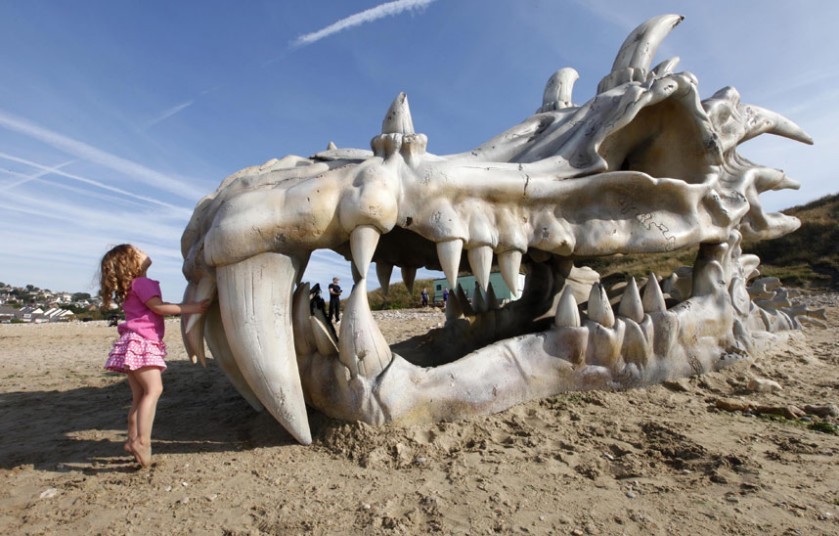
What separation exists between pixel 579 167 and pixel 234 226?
1.83m

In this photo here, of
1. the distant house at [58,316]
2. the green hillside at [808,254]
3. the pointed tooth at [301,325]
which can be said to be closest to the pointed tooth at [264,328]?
the pointed tooth at [301,325]

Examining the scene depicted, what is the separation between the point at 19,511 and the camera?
1.93m

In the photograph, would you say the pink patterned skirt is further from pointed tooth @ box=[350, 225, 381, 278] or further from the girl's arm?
pointed tooth @ box=[350, 225, 381, 278]

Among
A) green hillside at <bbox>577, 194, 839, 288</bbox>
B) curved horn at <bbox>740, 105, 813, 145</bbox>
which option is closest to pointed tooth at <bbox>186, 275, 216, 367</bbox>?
curved horn at <bbox>740, 105, 813, 145</bbox>

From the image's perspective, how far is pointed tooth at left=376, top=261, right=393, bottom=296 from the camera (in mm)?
3377

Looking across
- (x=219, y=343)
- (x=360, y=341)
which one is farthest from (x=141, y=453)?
(x=360, y=341)

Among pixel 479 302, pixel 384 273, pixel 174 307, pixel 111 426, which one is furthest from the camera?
pixel 479 302

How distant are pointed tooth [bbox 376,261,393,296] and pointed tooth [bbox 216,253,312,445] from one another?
1182 mm

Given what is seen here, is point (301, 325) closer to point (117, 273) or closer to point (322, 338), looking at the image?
point (322, 338)

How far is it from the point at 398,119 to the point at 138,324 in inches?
61.6

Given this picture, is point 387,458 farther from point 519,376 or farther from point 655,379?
point 655,379

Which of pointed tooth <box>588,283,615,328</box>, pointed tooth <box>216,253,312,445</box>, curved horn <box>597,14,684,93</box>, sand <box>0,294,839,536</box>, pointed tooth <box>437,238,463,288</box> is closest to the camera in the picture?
sand <box>0,294,839,536</box>

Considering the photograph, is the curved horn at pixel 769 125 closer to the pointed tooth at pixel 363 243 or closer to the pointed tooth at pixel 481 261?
the pointed tooth at pixel 481 261

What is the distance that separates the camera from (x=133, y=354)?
2.39m
